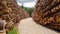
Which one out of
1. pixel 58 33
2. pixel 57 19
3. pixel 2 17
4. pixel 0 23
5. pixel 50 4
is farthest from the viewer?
pixel 50 4

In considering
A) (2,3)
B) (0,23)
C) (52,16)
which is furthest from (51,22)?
(0,23)

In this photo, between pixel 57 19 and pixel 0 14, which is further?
pixel 57 19

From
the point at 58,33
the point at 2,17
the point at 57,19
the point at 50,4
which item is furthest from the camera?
the point at 50,4

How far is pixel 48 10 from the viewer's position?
11.6 m

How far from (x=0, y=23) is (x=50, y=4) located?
22.9ft

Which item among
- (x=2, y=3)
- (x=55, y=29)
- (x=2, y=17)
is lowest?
(x=55, y=29)

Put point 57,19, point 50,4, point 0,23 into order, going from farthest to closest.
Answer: point 50,4 → point 57,19 → point 0,23

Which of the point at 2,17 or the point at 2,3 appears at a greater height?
the point at 2,3

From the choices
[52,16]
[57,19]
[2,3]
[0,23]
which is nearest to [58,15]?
[57,19]

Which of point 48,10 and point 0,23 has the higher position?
point 0,23

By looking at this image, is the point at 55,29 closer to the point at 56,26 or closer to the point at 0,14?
the point at 56,26

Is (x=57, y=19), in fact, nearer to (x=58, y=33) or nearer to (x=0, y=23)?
(x=58, y=33)

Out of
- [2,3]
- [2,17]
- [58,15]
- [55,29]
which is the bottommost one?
[55,29]

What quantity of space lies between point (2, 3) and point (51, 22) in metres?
5.13
